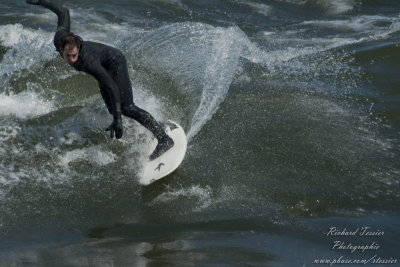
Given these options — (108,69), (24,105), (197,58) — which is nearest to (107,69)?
(108,69)

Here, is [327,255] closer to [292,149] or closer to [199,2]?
[292,149]

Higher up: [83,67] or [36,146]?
[83,67]

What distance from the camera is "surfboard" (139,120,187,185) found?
23.3 ft

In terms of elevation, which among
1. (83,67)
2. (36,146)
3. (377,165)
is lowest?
(36,146)

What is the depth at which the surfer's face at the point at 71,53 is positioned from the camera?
248 inches

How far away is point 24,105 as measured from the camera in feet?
29.5

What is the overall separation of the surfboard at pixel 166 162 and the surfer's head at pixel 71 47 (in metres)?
1.61

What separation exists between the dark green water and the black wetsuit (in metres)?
0.72

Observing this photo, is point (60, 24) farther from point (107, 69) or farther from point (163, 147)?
point (163, 147)

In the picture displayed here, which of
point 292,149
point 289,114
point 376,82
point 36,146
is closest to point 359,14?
point 376,82

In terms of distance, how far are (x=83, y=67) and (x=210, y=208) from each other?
2066mm

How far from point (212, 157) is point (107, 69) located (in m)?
1.74

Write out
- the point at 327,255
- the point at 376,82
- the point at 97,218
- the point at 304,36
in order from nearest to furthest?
the point at 327,255, the point at 97,218, the point at 376,82, the point at 304,36

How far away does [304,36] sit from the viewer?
46.7 ft
